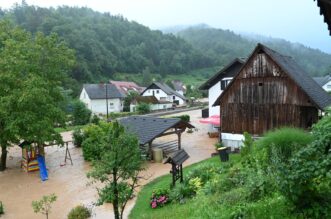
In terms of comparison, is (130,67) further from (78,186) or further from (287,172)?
(287,172)

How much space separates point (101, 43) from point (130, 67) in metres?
15.0

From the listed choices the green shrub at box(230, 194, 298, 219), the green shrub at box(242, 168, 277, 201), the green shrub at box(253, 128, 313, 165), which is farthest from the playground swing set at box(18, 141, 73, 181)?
the green shrub at box(230, 194, 298, 219)

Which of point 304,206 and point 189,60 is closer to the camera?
point 304,206

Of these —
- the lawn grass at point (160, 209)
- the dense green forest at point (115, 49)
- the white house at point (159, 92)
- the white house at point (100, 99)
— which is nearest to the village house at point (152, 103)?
the white house at point (100, 99)

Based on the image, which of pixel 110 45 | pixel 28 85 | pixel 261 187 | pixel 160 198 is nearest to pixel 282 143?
pixel 261 187

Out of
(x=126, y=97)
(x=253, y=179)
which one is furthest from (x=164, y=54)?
(x=253, y=179)

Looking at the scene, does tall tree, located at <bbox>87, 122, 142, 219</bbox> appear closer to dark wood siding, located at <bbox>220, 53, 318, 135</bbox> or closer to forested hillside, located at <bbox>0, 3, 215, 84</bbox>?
dark wood siding, located at <bbox>220, 53, 318, 135</bbox>

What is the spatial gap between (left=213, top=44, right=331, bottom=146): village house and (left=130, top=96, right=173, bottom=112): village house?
138 feet

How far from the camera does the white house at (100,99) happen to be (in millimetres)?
62781

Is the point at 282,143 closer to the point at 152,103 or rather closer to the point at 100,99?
the point at 100,99

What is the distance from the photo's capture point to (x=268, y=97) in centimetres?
2277

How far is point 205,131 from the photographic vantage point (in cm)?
3878

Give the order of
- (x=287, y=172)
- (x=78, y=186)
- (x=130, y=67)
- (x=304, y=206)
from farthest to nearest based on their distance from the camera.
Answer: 1. (x=130, y=67)
2. (x=78, y=186)
3. (x=304, y=206)
4. (x=287, y=172)

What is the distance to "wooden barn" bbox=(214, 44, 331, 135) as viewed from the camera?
21.6m
